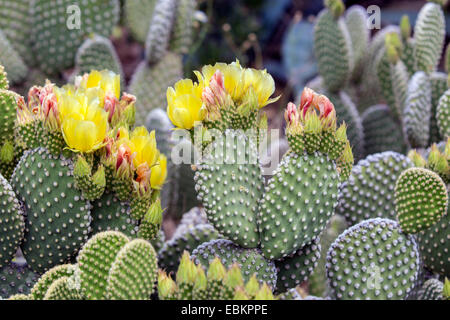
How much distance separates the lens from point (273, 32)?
17.0ft

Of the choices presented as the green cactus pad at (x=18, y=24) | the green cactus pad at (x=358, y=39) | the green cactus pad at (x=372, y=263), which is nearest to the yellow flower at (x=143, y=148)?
the green cactus pad at (x=372, y=263)

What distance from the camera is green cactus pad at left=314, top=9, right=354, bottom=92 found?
101 inches

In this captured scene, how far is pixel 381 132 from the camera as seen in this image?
8.43 feet

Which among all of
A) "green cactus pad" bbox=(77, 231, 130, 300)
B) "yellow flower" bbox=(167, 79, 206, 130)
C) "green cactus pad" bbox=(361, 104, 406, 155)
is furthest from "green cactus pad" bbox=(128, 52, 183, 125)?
"green cactus pad" bbox=(77, 231, 130, 300)

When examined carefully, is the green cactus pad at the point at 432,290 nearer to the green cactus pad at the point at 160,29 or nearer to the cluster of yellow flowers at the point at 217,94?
the cluster of yellow flowers at the point at 217,94

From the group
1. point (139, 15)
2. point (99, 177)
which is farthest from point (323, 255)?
point (139, 15)

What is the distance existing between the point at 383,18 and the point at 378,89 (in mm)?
1941

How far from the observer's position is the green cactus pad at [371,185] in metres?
1.77

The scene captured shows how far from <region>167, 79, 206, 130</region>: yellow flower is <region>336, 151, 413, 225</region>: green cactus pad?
740mm

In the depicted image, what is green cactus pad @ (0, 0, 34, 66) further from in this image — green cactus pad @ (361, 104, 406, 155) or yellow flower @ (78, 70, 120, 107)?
green cactus pad @ (361, 104, 406, 155)

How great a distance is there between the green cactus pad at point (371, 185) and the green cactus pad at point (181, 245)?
1.62ft

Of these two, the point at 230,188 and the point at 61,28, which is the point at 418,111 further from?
the point at 61,28

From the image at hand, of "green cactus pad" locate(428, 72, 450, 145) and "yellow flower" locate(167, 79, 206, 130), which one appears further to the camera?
"green cactus pad" locate(428, 72, 450, 145)
